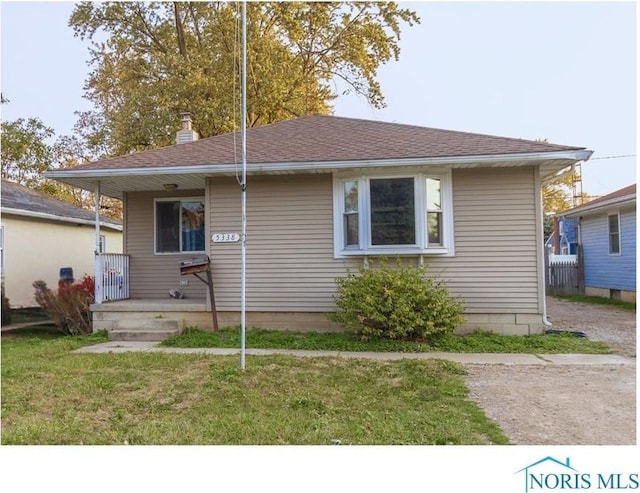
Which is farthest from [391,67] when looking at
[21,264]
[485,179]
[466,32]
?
[21,264]

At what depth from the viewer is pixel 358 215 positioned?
767 centimetres

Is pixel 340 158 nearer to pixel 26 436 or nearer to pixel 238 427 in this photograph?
pixel 238 427

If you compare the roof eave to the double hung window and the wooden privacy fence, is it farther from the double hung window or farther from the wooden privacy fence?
the wooden privacy fence

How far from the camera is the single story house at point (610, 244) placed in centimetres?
1216

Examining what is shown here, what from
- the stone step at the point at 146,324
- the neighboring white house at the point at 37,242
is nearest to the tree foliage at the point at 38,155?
the neighboring white house at the point at 37,242

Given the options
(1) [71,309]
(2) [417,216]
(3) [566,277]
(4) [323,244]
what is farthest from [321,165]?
(3) [566,277]

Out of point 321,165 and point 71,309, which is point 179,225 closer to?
point 71,309

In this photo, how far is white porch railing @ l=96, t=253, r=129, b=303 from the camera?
330 inches

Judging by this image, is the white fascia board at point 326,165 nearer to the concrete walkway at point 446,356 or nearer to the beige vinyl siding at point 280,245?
the beige vinyl siding at point 280,245

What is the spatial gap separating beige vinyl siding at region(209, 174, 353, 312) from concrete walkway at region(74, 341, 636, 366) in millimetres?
1375

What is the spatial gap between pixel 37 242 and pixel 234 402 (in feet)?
32.2

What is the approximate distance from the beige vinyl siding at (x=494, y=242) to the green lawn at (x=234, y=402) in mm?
2219

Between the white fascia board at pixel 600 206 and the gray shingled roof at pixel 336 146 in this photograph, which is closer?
the gray shingled roof at pixel 336 146
